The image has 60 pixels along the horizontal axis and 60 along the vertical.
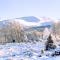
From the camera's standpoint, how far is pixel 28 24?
141 inches

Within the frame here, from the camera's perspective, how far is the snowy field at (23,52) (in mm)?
3297

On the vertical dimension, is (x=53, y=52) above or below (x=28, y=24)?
below

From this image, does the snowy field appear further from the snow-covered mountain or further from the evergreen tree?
the snow-covered mountain

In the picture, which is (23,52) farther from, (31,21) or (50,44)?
(31,21)

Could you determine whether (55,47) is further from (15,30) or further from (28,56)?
(15,30)

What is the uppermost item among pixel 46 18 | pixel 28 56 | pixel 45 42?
pixel 46 18

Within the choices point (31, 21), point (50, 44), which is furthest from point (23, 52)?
point (31, 21)

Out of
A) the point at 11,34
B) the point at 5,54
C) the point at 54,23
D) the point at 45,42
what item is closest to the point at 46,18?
the point at 54,23

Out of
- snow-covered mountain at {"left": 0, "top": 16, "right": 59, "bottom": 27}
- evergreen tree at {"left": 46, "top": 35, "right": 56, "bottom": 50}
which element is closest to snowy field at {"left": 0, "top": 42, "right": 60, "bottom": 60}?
evergreen tree at {"left": 46, "top": 35, "right": 56, "bottom": 50}

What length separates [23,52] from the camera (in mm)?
3375

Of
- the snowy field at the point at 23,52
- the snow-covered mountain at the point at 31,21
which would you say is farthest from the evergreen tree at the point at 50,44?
the snow-covered mountain at the point at 31,21

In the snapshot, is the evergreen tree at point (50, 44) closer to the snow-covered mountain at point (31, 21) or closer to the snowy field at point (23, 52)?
the snowy field at point (23, 52)

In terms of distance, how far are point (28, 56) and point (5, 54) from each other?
0.44 m

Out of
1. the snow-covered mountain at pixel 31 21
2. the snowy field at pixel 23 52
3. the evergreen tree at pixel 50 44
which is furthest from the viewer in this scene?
the snow-covered mountain at pixel 31 21
